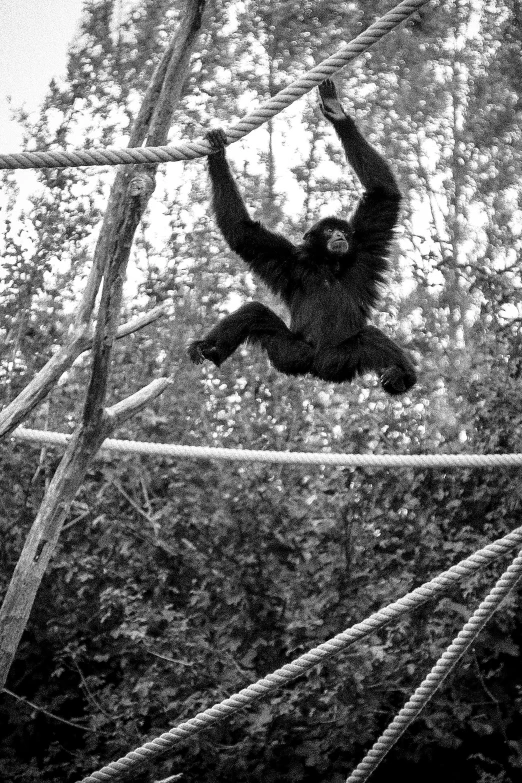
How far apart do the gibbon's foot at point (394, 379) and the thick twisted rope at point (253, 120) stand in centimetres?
147

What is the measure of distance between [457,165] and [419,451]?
5905 mm

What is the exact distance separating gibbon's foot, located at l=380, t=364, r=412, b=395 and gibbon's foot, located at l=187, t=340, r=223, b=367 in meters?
0.84


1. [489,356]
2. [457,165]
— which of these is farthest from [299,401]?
[457,165]

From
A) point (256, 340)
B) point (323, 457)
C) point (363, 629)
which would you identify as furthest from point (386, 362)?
point (363, 629)

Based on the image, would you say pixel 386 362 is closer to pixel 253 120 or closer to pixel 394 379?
pixel 394 379

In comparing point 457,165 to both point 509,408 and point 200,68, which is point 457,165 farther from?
point 509,408

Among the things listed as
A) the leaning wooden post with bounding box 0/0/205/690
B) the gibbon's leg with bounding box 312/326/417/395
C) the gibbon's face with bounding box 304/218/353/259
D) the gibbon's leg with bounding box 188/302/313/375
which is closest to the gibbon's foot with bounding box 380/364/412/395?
the gibbon's leg with bounding box 312/326/417/395

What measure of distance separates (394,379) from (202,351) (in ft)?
3.13

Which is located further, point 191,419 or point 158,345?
point 158,345

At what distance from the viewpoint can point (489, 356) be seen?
6164 millimetres

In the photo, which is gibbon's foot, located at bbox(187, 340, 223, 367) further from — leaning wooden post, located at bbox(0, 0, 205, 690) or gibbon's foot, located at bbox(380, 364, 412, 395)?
leaning wooden post, located at bbox(0, 0, 205, 690)

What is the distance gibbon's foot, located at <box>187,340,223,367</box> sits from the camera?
479 centimetres

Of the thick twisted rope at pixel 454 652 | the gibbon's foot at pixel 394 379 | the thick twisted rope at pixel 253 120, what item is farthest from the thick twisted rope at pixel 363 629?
the thick twisted rope at pixel 253 120

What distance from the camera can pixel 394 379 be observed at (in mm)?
4473
